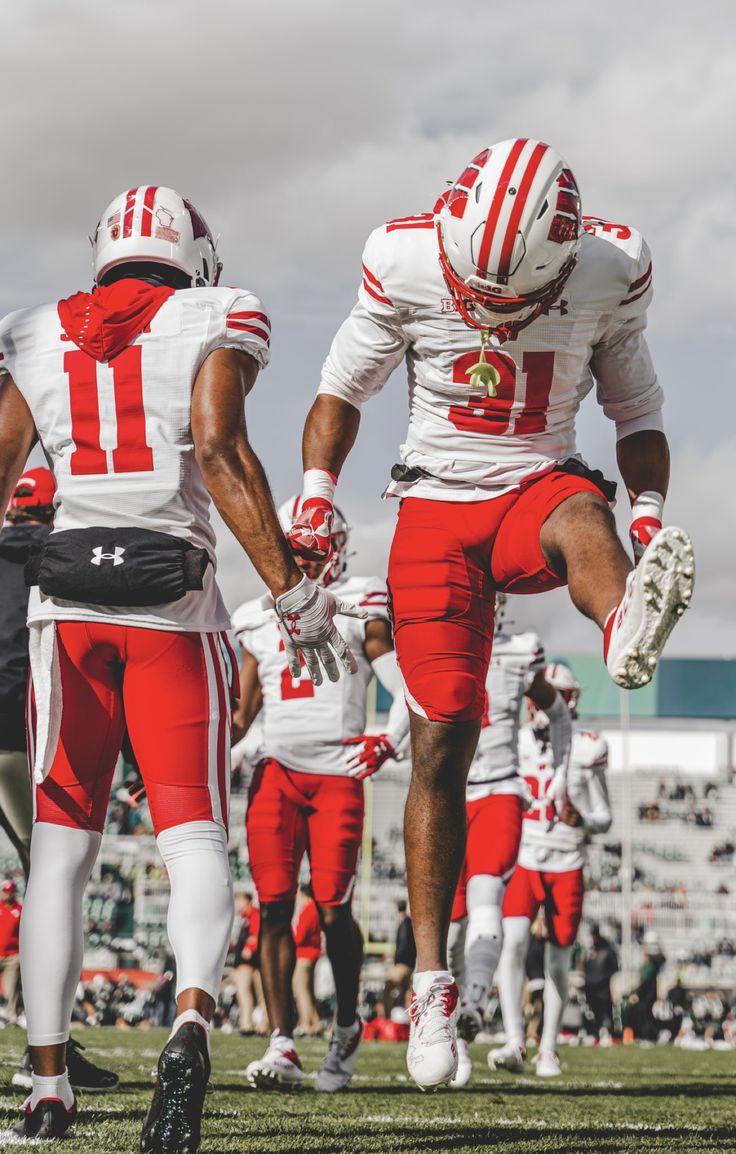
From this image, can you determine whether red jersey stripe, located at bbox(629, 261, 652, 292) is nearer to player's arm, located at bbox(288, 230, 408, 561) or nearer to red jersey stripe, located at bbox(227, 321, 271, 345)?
player's arm, located at bbox(288, 230, 408, 561)

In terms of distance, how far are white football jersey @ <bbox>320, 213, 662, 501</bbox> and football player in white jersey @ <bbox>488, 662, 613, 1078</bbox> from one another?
489 centimetres

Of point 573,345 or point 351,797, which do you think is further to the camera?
point 351,797

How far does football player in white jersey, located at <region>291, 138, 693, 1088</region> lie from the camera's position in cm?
390

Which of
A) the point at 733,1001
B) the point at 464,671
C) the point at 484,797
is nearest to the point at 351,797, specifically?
the point at 484,797

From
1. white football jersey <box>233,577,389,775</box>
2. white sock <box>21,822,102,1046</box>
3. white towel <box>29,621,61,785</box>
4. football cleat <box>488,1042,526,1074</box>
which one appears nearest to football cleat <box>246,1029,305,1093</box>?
white football jersey <box>233,577,389,775</box>

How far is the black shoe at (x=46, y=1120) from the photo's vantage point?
11.4 ft

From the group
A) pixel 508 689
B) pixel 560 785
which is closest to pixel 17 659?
Answer: pixel 508 689

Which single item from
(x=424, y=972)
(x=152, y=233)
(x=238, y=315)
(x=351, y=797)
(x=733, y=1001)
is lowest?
(x=733, y=1001)

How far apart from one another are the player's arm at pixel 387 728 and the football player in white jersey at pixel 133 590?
192 cm

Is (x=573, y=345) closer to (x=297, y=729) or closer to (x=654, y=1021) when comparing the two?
(x=297, y=729)

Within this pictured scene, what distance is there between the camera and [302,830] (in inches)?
276

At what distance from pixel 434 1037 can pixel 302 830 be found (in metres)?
3.24

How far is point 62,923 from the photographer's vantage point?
3574 millimetres

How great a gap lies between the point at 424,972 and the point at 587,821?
633 centimetres
